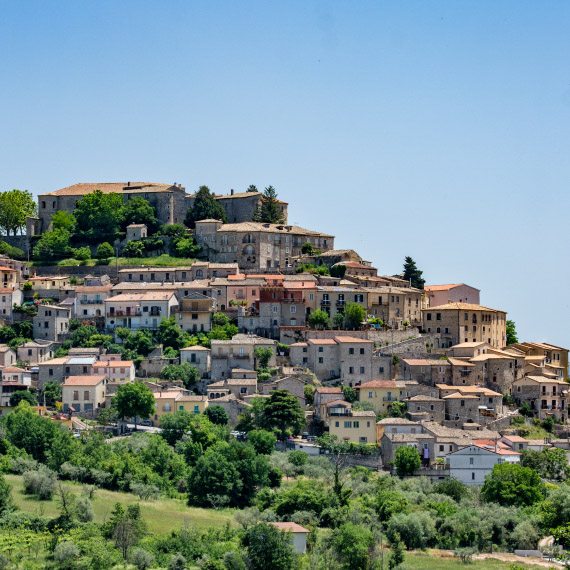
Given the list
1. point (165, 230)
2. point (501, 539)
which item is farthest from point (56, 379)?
point (501, 539)

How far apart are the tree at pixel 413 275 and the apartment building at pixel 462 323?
6.05m

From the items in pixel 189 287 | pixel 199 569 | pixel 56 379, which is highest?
pixel 189 287

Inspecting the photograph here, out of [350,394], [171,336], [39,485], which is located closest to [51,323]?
[171,336]

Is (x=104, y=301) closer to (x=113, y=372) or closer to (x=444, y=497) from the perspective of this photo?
(x=113, y=372)

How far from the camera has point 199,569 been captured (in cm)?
5419

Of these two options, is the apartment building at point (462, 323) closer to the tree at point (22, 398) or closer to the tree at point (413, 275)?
the tree at point (413, 275)

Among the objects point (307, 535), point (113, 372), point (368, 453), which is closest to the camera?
point (307, 535)

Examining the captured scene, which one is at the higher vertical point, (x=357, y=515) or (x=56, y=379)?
(x=56, y=379)

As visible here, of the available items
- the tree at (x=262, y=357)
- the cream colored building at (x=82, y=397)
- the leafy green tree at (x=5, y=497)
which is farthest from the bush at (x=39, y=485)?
the tree at (x=262, y=357)

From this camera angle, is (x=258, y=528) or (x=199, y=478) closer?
(x=258, y=528)

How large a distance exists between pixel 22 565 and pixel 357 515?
628 inches

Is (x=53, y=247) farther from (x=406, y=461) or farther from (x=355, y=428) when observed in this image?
(x=406, y=461)

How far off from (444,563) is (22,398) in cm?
2659

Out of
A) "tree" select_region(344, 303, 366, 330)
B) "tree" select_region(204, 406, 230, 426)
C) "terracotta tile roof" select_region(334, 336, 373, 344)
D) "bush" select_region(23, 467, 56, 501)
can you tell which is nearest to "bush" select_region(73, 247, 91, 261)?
"tree" select_region(344, 303, 366, 330)
